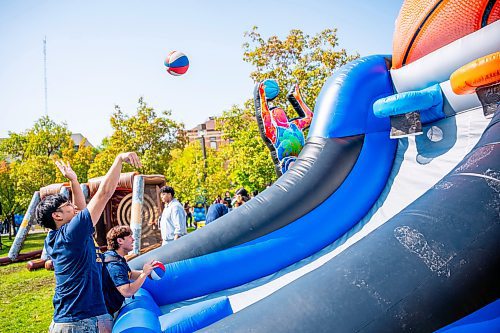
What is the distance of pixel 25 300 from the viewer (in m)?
5.52

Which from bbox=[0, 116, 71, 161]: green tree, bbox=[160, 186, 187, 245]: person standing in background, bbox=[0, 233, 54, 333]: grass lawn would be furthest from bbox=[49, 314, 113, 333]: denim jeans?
bbox=[0, 116, 71, 161]: green tree

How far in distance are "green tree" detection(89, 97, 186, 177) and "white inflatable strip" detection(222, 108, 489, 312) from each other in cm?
1619

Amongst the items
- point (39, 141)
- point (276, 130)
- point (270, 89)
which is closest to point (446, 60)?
point (276, 130)

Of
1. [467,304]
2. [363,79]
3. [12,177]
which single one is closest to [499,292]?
[467,304]

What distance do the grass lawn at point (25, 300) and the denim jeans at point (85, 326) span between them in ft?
8.12

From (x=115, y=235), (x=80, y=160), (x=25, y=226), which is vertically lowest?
(x=25, y=226)

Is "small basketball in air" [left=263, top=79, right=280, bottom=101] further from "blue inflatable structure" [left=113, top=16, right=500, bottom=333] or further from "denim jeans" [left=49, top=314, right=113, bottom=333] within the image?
"denim jeans" [left=49, top=314, right=113, bottom=333]

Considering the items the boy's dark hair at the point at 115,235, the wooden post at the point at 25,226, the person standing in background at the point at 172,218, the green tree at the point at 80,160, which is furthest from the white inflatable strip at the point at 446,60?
the green tree at the point at 80,160

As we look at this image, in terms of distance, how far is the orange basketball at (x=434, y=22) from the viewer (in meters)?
2.71

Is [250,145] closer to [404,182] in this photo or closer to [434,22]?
[404,182]

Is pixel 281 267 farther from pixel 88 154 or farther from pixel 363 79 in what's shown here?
pixel 88 154

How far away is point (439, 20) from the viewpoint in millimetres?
2936

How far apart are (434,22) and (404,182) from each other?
4.06ft

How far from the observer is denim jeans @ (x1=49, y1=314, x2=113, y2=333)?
1963mm
